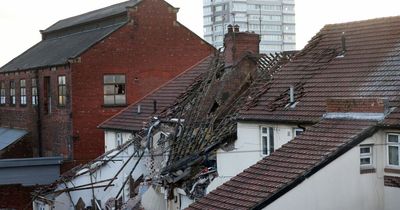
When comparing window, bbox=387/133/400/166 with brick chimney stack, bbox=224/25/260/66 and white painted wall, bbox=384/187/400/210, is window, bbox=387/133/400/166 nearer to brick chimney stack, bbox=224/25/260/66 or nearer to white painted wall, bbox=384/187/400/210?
white painted wall, bbox=384/187/400/210

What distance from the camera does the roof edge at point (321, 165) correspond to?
49.1 ft

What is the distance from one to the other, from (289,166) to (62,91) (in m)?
23.5

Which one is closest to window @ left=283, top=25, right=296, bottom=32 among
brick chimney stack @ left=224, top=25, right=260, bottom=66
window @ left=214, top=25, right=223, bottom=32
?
window @ left=214, top=25, right=223, bottom=32

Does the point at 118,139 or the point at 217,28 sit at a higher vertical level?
the point at 217,28

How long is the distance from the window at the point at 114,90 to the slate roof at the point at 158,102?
163 inches

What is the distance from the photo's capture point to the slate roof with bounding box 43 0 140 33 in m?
38.1

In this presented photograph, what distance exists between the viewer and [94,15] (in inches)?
1689

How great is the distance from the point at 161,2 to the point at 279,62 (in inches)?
543

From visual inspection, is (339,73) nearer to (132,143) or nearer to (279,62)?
(279,62)

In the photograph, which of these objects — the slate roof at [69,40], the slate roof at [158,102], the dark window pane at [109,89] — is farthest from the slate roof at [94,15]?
the slate roof at [158,102]

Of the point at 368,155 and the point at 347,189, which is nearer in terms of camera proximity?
the point at 347,189

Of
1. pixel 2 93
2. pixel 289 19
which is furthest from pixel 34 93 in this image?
pixel 289 19

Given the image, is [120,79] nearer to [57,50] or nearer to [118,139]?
[118,139]

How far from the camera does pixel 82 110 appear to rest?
35.7 meters
